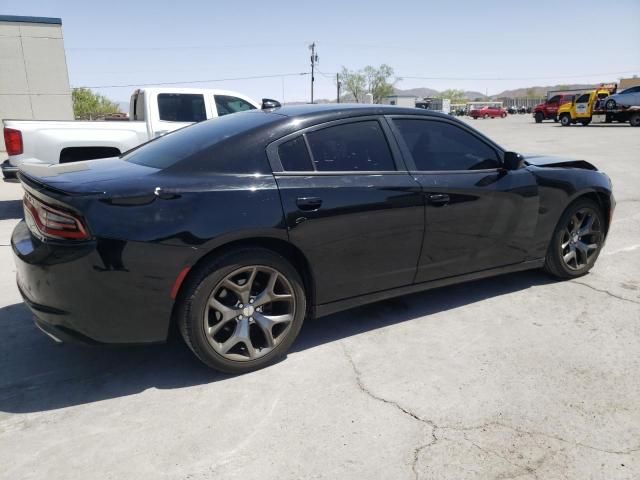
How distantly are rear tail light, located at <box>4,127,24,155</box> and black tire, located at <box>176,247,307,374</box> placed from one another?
5.38 metres

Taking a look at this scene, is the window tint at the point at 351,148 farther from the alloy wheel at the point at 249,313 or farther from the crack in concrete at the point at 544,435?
the crack in concrete at the point at 544,435

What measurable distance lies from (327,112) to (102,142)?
192 inches

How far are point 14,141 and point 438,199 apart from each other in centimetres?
601

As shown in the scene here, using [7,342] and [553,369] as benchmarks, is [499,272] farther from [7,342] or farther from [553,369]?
[7,342]

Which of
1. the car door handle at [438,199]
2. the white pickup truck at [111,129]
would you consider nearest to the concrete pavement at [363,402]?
the car door handle at [438,199]

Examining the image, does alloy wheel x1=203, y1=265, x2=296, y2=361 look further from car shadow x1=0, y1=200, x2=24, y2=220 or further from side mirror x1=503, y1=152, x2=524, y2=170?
car shadow x1=0, y1=200, x2=24, y2=220

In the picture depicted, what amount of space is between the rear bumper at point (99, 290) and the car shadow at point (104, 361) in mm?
271

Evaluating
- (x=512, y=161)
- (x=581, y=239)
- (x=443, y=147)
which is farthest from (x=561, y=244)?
(x=443, y=147)

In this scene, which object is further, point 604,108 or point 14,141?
point 604,108

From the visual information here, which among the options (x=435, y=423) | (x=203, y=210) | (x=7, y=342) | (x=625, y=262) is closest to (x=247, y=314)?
(x=203, y=210)

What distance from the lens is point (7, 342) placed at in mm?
3441

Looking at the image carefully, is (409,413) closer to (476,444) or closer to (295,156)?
(476,444)

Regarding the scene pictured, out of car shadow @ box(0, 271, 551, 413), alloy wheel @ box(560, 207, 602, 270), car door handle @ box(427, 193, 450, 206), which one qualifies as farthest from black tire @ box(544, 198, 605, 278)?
car door handle @ box(427, 193, 450, 206)

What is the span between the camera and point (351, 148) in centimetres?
338
